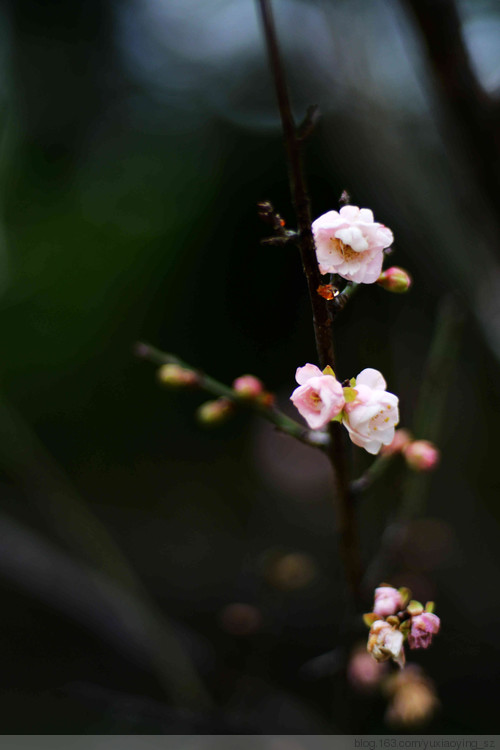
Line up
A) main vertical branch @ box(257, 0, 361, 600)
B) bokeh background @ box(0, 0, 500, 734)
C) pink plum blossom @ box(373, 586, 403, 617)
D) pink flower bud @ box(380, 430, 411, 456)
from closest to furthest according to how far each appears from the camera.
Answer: main vertical branch @ box(257, 0, 361, 600), pink plum blossom @ box(373, 586, 403, 617), pink flower bud @ box(380, 430, 411, 456), bokeh background @ box(0, 0, 500, 734)

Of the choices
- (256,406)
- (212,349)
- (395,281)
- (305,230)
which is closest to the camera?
(305,230)

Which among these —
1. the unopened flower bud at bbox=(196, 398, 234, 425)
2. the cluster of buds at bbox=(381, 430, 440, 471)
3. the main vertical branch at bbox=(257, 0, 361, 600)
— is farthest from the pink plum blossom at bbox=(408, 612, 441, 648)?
the unopened flower bud at bbox=(196, 398, 234, 425)

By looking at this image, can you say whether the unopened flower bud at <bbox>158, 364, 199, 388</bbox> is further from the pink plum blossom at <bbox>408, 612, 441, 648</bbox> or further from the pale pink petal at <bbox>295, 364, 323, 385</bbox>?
the pink plum blossom at <bbox>408, 612, 441, 648</bbox>

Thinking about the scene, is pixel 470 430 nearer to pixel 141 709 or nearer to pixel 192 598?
pixel 192 598

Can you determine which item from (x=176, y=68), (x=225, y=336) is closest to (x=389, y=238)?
(x=225, y=336)

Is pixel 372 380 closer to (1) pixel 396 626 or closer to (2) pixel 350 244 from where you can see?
(2) pixel 350 244

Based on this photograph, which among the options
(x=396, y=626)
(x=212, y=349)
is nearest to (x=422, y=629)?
(x=396, y=626)
